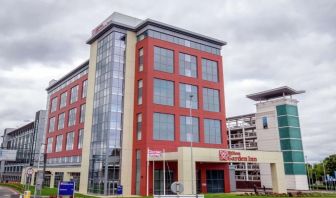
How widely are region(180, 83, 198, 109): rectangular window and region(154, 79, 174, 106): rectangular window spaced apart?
7.29 ft

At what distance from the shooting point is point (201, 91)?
60.7 meters

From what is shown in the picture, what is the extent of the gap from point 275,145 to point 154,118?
45.0 m

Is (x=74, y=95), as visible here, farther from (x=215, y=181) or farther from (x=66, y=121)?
(x=215, y=181)

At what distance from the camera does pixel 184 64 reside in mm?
60156

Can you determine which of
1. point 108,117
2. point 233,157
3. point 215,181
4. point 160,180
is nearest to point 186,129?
point 233,157

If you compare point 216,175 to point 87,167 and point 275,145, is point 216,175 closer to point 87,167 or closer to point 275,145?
point 87,167

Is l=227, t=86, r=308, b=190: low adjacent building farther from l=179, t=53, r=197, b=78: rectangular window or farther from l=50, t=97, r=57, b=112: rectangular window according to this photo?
l=50, t=97, r=57, b=112: rectangular window

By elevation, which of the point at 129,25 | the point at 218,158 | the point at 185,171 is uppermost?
the point at 129,25

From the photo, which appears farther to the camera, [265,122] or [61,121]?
[265,122]

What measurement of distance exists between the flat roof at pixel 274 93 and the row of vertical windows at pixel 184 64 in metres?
27.5

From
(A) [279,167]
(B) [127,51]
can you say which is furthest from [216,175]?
(B) [127,51]

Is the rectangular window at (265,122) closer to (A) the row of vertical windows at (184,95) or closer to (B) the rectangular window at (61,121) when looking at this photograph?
(A) the row of vertical windows at (184,95)

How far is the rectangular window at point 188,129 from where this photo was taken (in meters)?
56.4

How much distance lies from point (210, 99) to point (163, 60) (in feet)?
41.3
